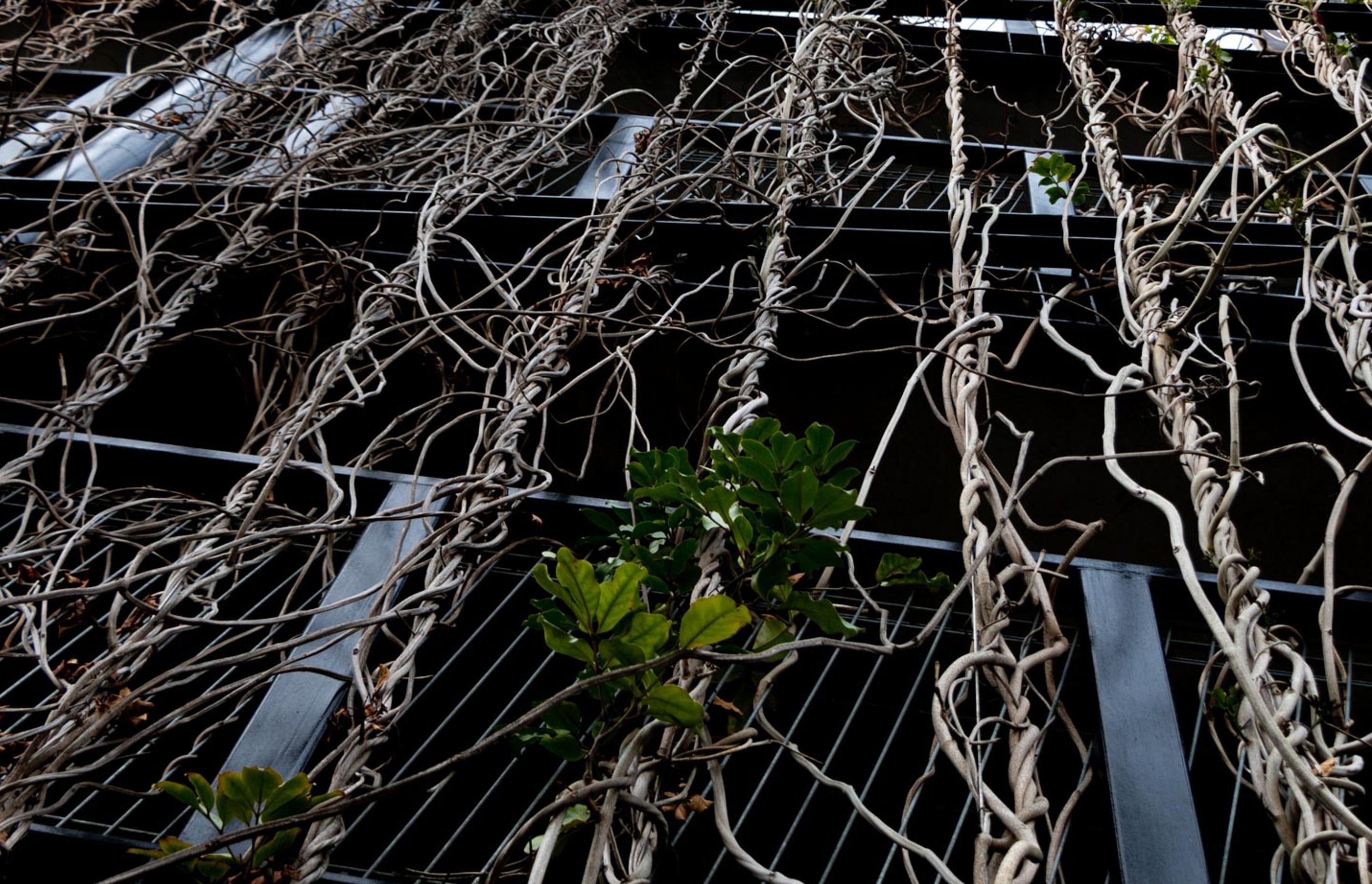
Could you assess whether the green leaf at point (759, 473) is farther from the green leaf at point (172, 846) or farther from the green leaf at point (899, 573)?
the green leaf at point (172, 846)

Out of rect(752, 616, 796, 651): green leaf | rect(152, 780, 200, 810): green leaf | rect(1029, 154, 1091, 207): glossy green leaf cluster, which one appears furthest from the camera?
rect(1029, 154, 1091, 207): glossy green leaf cluster

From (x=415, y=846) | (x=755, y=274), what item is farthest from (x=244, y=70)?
(x=415, y=846)

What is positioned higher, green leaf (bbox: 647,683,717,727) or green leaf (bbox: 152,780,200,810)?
green leaf (bbox: 152,780,200,810)

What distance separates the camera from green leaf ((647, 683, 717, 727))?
1.05 m

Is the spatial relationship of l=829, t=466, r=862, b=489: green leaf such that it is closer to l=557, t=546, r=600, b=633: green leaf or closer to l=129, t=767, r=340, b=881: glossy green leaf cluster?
l=557, t=546, r=600, b=633: green leaf

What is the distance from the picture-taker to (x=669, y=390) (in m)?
2.98

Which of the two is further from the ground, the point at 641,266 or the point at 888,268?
the point at 641,266

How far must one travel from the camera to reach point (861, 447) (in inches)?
122

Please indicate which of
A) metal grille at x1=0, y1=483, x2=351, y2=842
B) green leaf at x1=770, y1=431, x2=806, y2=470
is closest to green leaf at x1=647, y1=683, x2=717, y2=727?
green leaf at x1=770, y1=431, x2=806, y2=470

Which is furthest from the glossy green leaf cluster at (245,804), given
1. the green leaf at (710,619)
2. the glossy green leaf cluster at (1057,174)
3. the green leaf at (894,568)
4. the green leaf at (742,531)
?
the glossy green leaf cluster at (1057,174)

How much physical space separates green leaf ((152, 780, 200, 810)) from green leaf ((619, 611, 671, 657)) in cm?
46

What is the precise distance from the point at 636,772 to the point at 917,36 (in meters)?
3.81

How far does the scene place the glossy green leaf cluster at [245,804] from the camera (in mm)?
1015

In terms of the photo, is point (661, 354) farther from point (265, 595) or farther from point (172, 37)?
point (172, 37)
